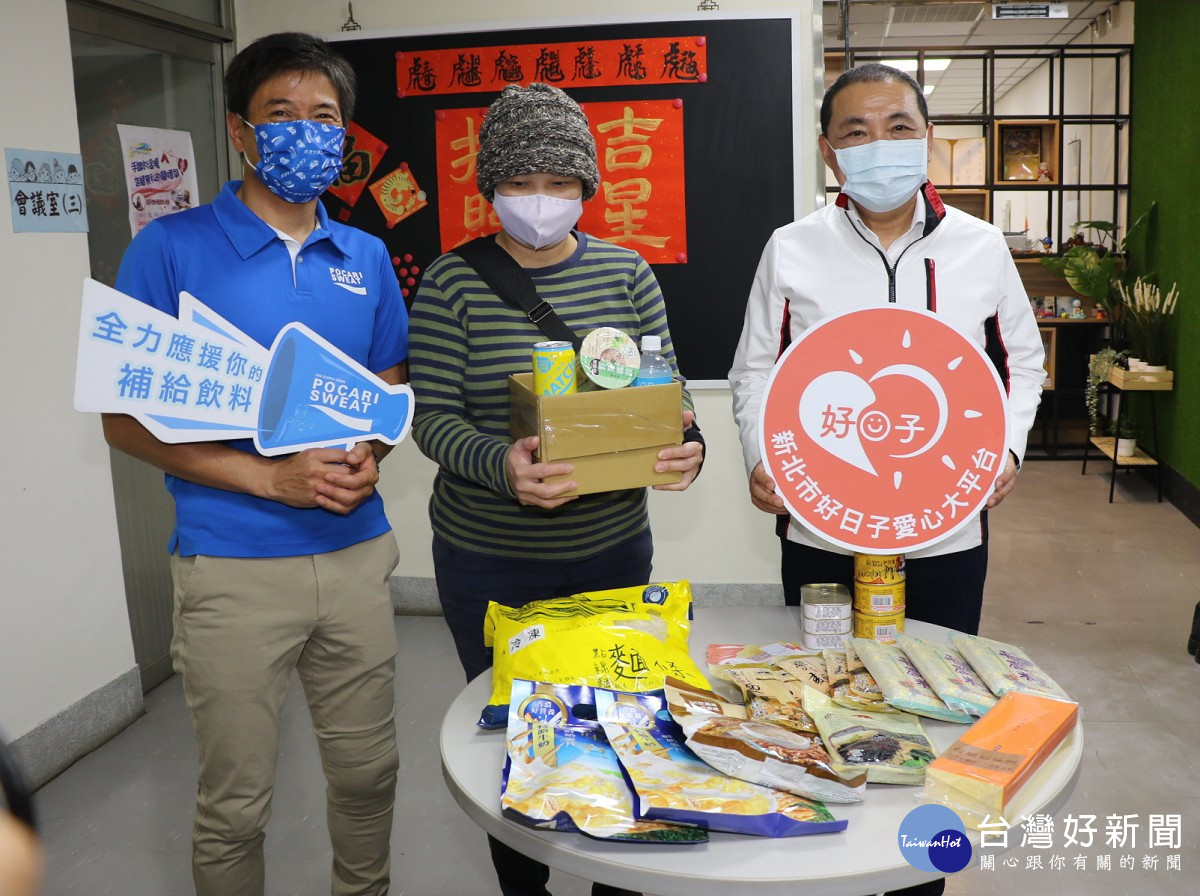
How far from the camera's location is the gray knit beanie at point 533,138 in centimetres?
171

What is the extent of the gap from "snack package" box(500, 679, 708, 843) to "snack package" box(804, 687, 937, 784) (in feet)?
0.75

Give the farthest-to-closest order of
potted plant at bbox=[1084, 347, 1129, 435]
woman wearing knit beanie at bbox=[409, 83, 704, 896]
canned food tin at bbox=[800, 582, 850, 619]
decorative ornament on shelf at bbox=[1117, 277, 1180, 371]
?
potted plant at bbox=[1084, 347, 1129, 435], decorative ornament on shelf at bbox=[1117, 277, 1180, 371], woman wearing knit beanie at bbox=[409, 83, 704, 896], canned food tin at bbox=[800, 582, 850, 619]

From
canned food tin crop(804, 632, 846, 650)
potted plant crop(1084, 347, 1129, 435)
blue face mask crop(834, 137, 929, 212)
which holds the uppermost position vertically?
blue face mask crop(834, 137, 929, 212)

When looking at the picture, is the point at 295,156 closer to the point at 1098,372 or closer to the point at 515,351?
the point at 515,351

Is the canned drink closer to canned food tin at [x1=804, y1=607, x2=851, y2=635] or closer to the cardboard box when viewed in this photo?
the cardboard box

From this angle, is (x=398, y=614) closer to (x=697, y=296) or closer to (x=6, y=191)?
(x=697, y=296)

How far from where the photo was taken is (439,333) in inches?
69.4

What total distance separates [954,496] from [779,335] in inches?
18.3

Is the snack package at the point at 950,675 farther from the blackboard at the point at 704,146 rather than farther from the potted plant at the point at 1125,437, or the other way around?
the potted plant at the point at 1125,437

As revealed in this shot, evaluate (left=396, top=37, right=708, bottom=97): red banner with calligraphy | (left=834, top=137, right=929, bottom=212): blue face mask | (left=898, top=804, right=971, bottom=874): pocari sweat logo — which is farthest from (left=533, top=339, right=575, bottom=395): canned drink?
(left=396, top=37, right=708, bottom=97): red banner with calligraphy

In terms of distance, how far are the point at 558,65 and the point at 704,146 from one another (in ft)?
2.00

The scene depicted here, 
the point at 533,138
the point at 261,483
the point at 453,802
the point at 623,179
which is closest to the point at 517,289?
the point at 533,138

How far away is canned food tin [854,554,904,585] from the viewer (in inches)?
64.3

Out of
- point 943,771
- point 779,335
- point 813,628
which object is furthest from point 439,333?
point 943,771
